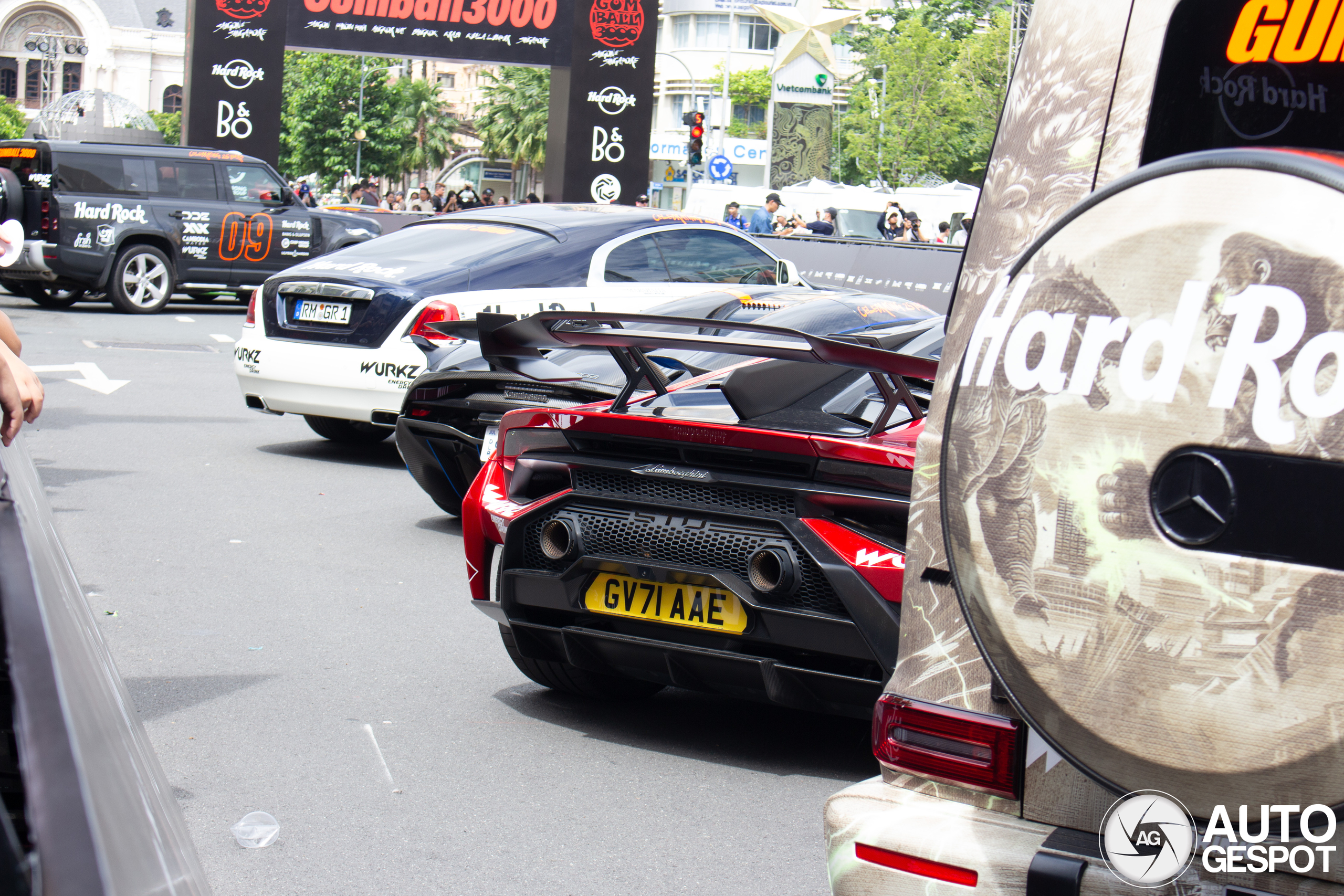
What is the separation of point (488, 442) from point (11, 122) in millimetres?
107192

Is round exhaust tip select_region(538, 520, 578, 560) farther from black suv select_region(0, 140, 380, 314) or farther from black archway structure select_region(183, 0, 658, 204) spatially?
black archway structure select_region(183, 0, 658, 204)

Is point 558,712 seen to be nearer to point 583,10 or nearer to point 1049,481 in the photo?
point 1049,481

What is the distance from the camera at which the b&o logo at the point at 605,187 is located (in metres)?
30.5

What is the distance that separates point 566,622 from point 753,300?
11.3ft

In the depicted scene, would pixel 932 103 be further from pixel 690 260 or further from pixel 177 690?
pixel 177 690

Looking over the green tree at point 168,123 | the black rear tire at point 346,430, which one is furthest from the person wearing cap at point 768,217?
the green tree at point 168,123

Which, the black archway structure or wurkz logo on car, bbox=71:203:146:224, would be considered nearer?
wurkz logo on car, bbox=71:203:146:224

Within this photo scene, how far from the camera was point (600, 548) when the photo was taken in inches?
164

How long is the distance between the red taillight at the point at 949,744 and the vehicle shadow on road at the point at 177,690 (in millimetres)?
2823

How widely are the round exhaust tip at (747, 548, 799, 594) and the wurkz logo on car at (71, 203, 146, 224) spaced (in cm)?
1636

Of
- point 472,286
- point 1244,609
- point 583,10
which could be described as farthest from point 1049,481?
point 583,10

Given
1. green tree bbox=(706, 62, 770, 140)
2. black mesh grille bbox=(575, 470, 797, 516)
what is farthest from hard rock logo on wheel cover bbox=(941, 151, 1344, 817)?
green tree bbox=(706, 62, 770, 140)

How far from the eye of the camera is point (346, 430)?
33.1ft

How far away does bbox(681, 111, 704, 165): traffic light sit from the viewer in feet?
110
